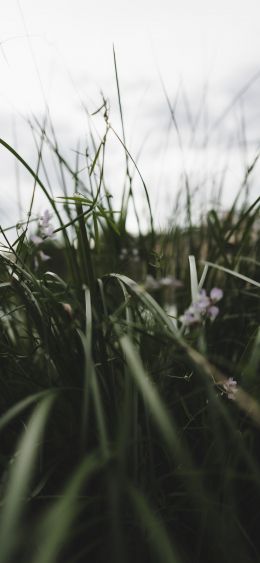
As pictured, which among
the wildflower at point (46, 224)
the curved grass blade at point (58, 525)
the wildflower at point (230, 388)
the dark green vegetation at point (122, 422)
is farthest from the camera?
the wildflower at point (46, 224)

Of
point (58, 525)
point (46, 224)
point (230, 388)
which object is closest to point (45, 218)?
point (46, 224)

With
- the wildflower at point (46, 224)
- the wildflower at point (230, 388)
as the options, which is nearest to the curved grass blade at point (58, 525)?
the wildflower at point (230, 388)

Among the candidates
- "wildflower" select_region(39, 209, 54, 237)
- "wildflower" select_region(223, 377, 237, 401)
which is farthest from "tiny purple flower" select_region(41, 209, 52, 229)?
"wildflower" select_region(223, 377, 237, 401)

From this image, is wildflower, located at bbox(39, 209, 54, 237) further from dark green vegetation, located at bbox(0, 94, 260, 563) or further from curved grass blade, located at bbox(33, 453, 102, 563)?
curved grass blade, located at bbox(33, 453, 102, 563)

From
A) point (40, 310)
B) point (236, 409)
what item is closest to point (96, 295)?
point (40, 310)

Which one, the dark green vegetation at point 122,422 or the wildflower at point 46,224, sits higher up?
the wildflower at point 46,224

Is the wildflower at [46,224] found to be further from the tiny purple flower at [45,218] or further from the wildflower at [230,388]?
the wildflower at [230,388]

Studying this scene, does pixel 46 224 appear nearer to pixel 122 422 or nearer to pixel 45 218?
pixel 45 218

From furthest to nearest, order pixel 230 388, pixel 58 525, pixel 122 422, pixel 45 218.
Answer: pixel 45 218
pixel 230 388
pixel 122 422
pixel 58 525

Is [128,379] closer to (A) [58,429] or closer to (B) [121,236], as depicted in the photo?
(A) [58,429]

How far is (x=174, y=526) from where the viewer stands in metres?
0.73

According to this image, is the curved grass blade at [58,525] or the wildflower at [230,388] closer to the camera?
the curved grass blade at [58,525]

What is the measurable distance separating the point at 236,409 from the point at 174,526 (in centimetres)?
22

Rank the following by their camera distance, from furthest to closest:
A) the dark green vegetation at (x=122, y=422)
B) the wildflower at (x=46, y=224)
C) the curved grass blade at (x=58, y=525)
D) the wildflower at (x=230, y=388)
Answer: the wildflower at (x=46, y=224) < the wildflower at (x=230, y=388) < the dark green vegetation at (x=122, y=422) < the curved grass blade at (x=58, y=525)
